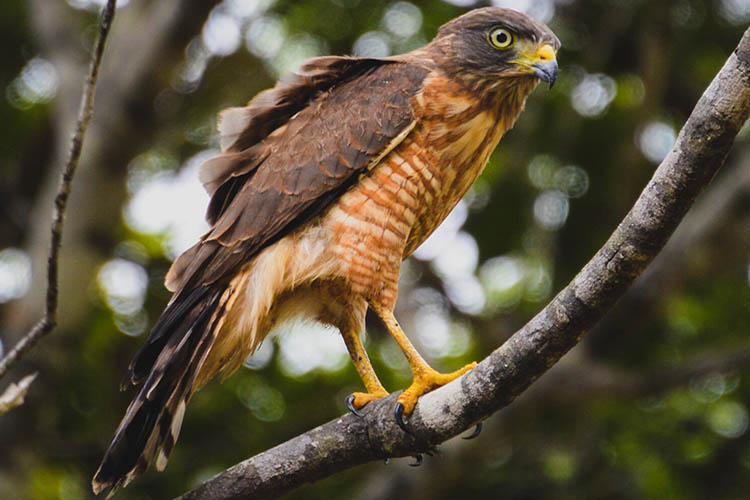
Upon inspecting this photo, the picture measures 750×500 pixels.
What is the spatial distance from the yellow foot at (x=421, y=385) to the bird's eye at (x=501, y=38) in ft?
5.28

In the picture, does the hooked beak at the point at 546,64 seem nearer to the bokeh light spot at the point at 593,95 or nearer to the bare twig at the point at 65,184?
the bare twig at the point at 65,184

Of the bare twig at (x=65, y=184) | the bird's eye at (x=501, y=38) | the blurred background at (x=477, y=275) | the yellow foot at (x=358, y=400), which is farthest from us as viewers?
the blurred background at (x=477, y=275)

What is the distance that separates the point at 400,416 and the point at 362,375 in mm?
764

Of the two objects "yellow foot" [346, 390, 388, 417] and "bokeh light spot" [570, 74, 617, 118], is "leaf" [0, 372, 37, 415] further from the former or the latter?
"bokeh light spot" [570, 74, 617, 118]

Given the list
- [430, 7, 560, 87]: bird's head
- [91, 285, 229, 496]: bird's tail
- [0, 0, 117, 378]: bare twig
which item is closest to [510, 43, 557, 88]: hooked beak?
[430, 7, 560, 87]: bird's head

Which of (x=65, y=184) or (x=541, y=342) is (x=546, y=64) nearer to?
(x=541, y=342)

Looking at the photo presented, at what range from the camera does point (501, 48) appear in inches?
169

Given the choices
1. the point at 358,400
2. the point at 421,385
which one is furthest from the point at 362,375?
the point at 421,385

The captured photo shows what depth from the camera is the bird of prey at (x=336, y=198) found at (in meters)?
3.83

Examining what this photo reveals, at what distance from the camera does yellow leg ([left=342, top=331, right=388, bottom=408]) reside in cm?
381

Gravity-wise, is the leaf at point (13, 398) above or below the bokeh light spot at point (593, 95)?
below

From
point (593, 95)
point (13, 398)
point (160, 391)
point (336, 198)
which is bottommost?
point (13, 398)

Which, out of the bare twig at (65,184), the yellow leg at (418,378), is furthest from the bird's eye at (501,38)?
the bare twig at (65,184)

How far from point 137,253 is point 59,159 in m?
1.15
